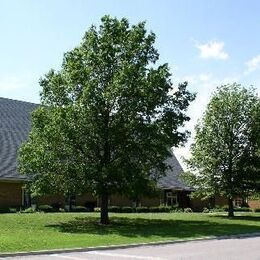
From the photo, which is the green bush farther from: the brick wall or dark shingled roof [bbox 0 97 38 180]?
dark shingled roof [bbox 0 97 38 180]

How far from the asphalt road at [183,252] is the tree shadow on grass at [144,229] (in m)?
3.01

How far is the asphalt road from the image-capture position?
56.0 ft

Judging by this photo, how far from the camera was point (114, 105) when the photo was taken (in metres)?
28.6

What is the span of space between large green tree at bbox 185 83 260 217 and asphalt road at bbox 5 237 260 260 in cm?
1820

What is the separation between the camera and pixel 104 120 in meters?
28.5

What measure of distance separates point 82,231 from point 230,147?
1837 cm

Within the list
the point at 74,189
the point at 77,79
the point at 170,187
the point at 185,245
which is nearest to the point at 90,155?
the point at 74,189

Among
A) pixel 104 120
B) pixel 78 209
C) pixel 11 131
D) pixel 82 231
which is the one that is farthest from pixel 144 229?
pixel 11 131

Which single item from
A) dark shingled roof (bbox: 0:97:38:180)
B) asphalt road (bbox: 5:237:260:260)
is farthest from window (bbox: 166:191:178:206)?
asphalt road (bbox: 5:237:260:260)

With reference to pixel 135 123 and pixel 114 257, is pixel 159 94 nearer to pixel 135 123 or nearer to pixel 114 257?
pixel 135 123

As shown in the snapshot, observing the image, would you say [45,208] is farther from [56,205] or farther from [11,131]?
[11,131]

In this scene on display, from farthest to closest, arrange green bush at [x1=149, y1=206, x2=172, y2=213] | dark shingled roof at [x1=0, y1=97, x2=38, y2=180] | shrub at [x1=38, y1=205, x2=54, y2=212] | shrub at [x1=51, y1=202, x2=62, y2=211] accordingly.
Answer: green bush at [x1=149, y1=206, x2=172, y2=213], shrub at [x1=51, y1=202, x2=62, y2=211], dark shingled roof at [x1=0, y1=97, x2=38, y2=180], shrub at [x1=38, y1=205, x2=54, y2=212]

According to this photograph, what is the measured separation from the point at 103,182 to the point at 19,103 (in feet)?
82.6

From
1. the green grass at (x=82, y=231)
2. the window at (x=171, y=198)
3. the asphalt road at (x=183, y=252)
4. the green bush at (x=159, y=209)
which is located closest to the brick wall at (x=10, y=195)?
the green grass at (x=82, y=231)
